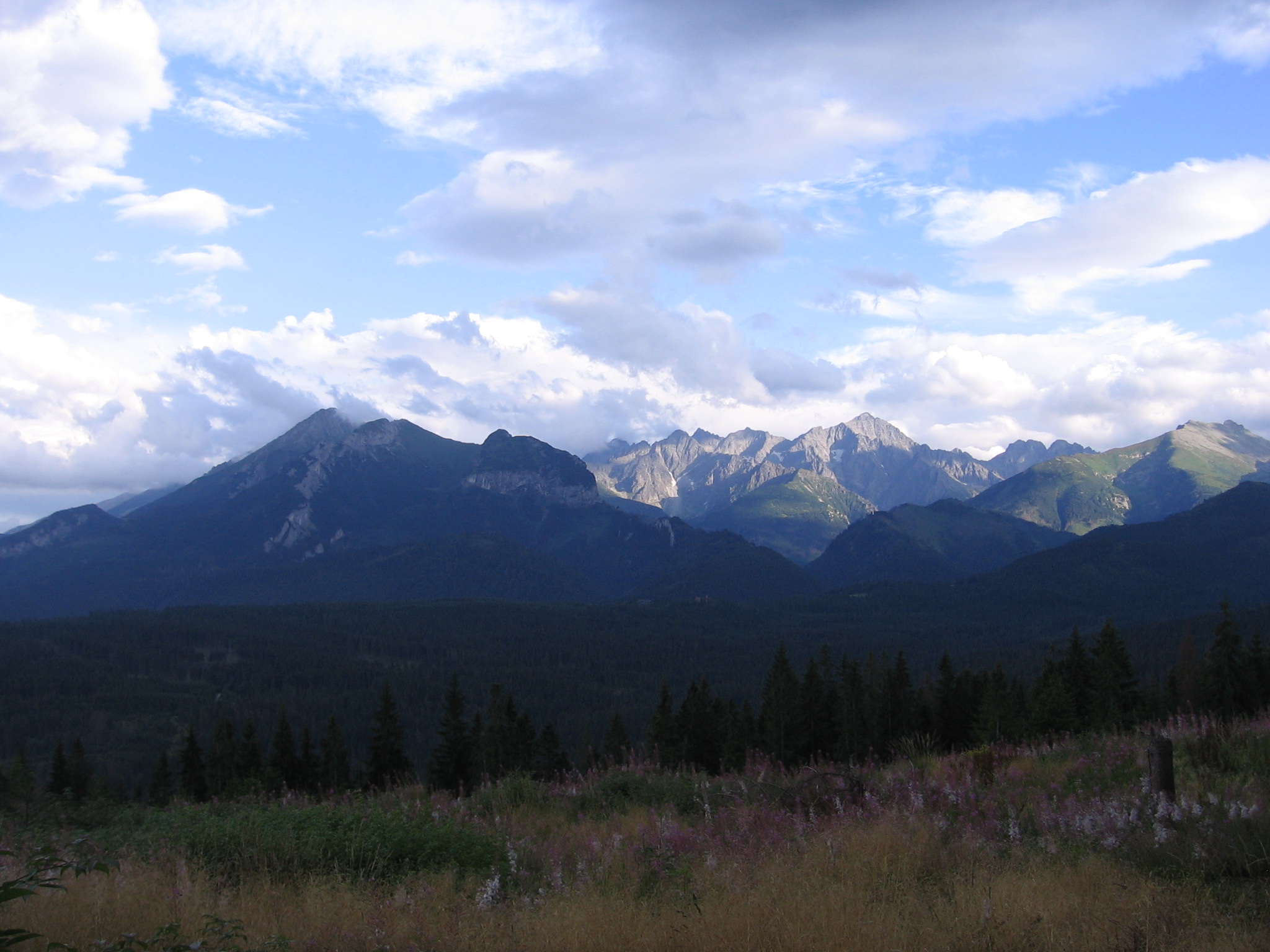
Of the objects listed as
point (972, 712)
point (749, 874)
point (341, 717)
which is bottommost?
point (341, 717)

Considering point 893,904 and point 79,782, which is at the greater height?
point 893,904

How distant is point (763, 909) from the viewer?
7.61 m

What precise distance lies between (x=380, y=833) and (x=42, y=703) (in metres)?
230

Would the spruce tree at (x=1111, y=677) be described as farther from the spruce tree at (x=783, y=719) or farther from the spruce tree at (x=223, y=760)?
the spruce tree at (x=223, y=760)

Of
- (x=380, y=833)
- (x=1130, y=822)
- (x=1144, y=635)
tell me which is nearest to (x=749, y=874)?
(x=1130, y=822)

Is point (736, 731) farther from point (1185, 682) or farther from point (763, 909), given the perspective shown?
point (763, 909)

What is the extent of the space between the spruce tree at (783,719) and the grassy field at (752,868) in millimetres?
46724

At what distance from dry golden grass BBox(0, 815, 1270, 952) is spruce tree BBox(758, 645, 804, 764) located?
49.9 metres

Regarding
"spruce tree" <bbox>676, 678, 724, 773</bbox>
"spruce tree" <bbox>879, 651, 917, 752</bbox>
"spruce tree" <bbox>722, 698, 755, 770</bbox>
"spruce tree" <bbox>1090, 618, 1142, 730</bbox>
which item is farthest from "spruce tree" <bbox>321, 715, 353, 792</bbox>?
"spruce tree" <bbox>1090, 618, 1142, 730</bbox>

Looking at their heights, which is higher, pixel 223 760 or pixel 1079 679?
pixel 1079 679

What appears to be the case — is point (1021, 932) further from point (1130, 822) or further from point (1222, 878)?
point (1130, 822)

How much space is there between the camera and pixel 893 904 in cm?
771

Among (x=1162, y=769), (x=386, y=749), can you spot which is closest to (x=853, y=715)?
(x=386, y=749)

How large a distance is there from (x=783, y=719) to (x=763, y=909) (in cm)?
5347
